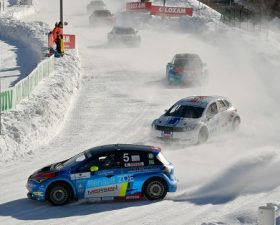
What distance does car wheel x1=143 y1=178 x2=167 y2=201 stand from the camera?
653 inches

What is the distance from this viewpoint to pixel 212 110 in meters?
23.9

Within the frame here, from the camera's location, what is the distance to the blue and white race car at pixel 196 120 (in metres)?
22.6

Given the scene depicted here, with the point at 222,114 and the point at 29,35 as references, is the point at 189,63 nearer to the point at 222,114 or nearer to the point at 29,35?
the point at 222,114

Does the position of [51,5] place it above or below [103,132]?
above

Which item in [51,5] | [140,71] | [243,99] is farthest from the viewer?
[51,5]

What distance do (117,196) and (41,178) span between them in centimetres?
191

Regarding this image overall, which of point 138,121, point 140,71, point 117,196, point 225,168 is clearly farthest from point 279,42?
point 117,196

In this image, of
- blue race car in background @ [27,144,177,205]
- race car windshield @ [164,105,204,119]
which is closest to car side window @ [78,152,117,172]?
blue race car in background @ [27,144,177,205]

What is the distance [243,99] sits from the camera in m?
31.7

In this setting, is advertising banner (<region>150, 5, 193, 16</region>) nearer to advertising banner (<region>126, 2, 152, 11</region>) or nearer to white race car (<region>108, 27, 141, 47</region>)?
advertising banner (<region>126, 2, 152, 11</region>)

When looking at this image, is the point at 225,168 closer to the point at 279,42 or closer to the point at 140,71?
the point at 140,71

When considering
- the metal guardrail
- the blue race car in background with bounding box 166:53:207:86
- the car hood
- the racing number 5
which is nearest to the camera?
the racing number 5

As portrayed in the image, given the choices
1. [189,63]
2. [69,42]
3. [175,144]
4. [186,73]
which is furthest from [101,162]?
[69,42]

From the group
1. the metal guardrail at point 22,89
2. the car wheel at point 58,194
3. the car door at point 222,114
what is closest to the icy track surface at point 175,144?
the car wheel at point 58,194
